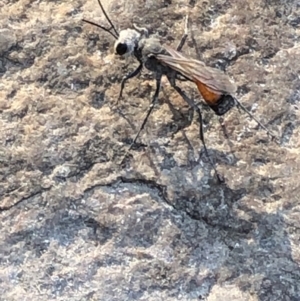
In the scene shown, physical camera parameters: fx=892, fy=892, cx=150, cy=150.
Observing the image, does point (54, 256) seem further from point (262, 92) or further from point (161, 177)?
point (262, 92)

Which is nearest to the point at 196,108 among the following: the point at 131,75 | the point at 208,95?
the point at 208,95

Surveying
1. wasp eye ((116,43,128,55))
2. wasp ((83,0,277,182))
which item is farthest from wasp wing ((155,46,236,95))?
wasp eye ((116,43,128,55))

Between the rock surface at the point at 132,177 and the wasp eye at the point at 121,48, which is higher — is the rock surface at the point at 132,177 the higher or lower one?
the lower one

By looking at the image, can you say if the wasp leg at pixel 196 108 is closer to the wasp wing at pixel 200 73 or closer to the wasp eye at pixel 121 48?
the wasp wing at pixel 200 73

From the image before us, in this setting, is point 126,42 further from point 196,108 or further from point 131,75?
point 196,108

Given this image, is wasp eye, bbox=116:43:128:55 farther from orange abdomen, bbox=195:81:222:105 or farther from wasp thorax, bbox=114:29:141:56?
orange abdomen, bbox=195:81:222:105

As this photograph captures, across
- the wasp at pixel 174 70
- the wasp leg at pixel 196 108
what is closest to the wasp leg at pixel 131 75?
the wasp at pixel 174 70
